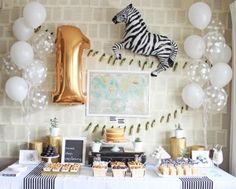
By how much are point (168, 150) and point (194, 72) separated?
0.72 m

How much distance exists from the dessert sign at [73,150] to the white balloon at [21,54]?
717mm

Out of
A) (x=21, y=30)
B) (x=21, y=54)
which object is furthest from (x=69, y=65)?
(x=21, y=30)

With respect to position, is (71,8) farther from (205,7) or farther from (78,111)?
(205,7)

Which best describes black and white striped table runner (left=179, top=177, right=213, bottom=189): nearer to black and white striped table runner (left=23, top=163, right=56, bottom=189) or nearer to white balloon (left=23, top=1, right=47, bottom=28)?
black and white striped table runner (left=23, top=163, right=56, bottom=189)

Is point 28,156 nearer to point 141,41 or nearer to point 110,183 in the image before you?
point 110,183

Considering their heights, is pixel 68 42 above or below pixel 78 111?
above

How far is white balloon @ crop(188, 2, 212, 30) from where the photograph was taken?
2.76 m

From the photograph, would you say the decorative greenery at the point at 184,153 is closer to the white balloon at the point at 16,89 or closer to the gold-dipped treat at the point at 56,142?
the gold-dipped treat at the point at 56,142

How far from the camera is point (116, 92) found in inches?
119

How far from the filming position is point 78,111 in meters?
3.04

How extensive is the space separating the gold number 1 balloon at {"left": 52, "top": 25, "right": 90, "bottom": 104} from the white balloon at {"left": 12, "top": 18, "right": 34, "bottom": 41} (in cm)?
26

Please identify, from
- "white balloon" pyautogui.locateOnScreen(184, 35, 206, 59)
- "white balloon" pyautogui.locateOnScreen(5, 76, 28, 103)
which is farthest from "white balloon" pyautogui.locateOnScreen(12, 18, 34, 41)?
"white balloon" pyautogui.locateOnScreen(184, 35, 206, 59)

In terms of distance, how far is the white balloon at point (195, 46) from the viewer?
9.32 feet

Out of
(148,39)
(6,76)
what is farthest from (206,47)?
(6,76)
